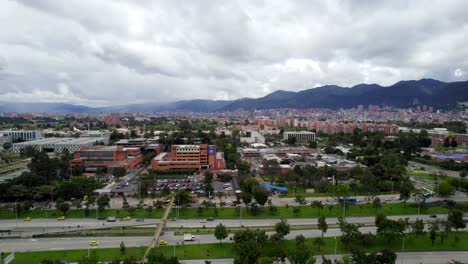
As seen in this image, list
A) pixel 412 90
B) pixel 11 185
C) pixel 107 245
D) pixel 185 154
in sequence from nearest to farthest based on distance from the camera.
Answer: pixel 107 245 → pixel 11 185 → pixel 185 154 → pixel 412 90

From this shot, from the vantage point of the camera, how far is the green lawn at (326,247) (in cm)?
1134

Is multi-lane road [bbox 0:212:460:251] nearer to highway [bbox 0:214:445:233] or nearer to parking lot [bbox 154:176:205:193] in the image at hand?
highway [bbox 0:214:445:233]

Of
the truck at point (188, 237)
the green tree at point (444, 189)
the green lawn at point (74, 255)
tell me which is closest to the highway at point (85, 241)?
the truck at point (188, 237)

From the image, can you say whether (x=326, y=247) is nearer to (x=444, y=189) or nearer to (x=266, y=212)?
(x=266, y=212)

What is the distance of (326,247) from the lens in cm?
1195

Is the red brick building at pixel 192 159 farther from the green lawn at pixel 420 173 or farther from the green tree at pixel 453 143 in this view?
the green tree at pixel 453 143

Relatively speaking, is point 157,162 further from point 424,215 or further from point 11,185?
point 424,215

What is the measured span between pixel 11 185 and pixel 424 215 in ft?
84.5

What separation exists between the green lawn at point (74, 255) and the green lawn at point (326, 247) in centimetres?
107

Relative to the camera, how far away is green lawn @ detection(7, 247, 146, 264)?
10.9 metres

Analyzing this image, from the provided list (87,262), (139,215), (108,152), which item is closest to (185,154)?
(108,152)

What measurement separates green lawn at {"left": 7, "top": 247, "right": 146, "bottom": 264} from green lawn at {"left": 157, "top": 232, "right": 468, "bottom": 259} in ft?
3.50

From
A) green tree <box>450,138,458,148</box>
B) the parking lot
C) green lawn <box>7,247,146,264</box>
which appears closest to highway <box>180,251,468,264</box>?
green lawn <box>7,247,146,264</box>

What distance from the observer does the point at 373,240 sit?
12203 mm
